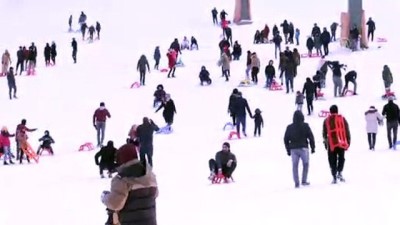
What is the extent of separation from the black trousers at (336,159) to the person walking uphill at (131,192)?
720 centimetres

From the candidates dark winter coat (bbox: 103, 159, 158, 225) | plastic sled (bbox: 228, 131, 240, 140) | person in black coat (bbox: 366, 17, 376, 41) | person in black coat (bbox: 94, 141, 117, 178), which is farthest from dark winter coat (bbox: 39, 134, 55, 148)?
person in black coat (bbox: 366, 17, 376, 41)

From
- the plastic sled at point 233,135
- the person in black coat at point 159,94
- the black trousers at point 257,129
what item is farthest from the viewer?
the person in black coat at point 159,94

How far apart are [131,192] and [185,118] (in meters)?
19.7

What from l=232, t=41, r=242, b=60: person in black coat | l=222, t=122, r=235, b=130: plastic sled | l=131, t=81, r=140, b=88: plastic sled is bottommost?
l=222, t=122, r=235, b=130: plastic sled

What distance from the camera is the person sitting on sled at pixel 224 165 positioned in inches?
616

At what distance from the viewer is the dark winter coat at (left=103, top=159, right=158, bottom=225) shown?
6145 millimetres

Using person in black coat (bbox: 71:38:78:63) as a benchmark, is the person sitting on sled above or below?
below

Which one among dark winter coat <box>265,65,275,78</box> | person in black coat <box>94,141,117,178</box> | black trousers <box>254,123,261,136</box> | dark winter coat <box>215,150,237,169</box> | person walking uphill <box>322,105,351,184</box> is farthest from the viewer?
dark winter coat <box>265,65,275,78</box>

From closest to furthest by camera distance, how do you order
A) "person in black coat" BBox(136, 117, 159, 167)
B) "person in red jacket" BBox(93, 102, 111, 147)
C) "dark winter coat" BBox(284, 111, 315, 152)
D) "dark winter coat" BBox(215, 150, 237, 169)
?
"dark winter coat" BBox(284, 111, 315, 152)
"dark winter coat" BBox(215, 150, 237, 169)
"person in black coat" BBox(136, 117, 159, 167)
"person in red jacket" BBox(93, 102, 111, 147)

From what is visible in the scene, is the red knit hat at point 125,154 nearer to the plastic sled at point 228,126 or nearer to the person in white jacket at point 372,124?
the person in white jacket at point 372,124

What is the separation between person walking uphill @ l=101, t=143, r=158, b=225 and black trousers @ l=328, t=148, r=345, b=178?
7.20 m

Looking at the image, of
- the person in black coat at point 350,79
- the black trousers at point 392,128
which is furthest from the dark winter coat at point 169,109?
the black trousers at point 392,128

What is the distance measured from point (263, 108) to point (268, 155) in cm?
698

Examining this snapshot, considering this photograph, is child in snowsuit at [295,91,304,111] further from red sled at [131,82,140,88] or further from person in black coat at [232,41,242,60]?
person in black coat at [232,41,242,60]
